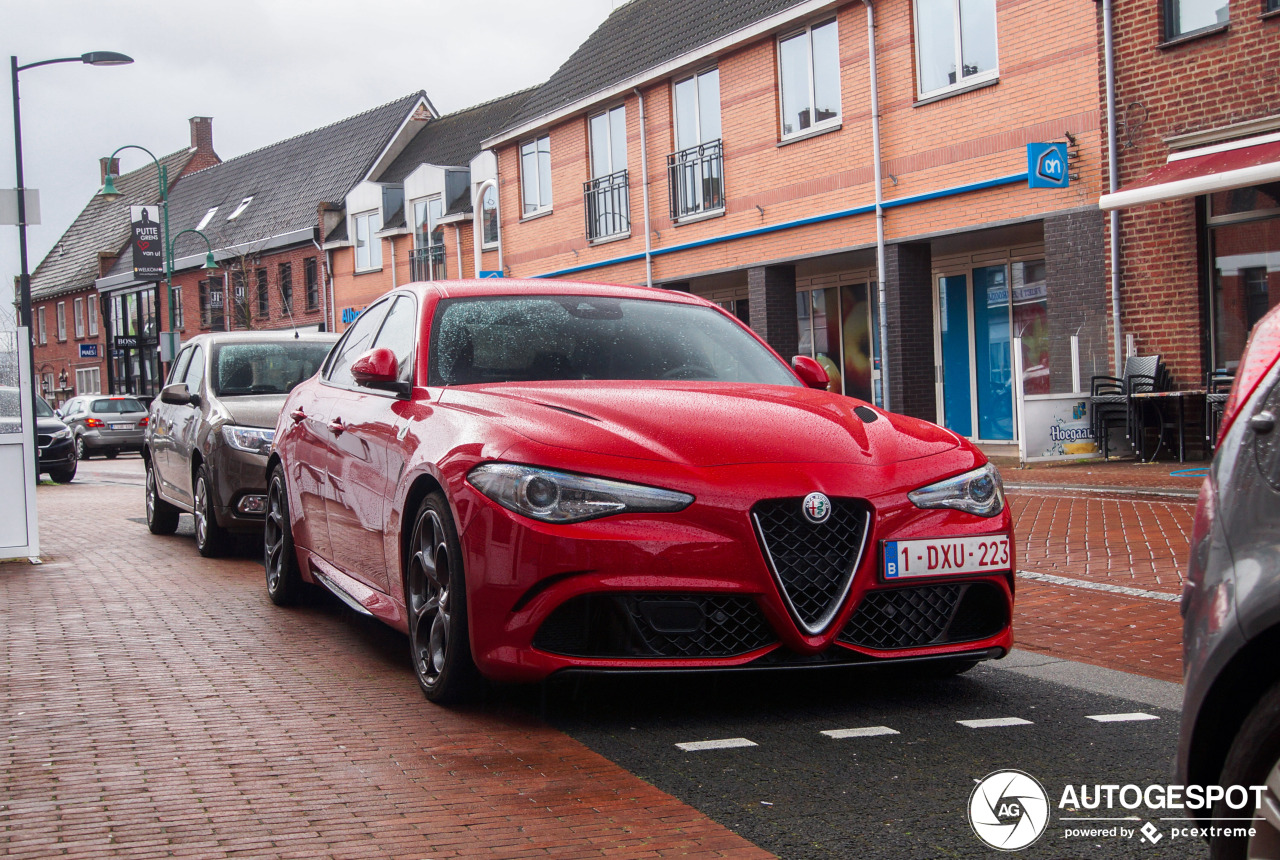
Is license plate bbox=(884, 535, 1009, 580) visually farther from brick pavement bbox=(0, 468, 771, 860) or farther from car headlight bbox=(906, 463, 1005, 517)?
brick pavement bbox=(0, 468, 771, 860)

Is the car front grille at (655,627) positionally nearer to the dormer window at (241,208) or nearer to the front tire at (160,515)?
the front tire at (160,515)

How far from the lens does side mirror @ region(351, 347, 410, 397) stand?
556cm

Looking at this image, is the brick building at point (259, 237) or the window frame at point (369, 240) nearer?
the window frame at point (369, 240)

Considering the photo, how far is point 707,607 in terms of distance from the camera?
4488mm

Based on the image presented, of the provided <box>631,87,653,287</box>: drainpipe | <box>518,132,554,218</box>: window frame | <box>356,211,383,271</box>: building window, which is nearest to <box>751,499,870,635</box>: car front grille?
<box>631,87,653,287</box>: drainpipe

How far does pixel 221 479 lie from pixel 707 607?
617cm

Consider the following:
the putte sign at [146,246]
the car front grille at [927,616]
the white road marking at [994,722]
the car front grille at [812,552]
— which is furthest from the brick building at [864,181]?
the putte sign at [146,246]

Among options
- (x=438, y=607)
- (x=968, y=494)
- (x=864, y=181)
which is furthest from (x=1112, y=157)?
(x=438, y=607)

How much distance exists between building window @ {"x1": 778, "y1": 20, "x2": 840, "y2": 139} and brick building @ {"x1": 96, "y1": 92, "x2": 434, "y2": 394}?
2356cm

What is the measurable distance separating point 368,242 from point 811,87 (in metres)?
22.4

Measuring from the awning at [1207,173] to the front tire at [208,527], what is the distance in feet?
32.4

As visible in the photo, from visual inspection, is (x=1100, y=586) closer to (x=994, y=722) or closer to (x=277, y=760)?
(x=994, y=722)

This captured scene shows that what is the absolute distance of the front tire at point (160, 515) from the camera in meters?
12.2

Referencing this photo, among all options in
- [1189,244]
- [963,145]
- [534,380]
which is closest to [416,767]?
[534,380]
